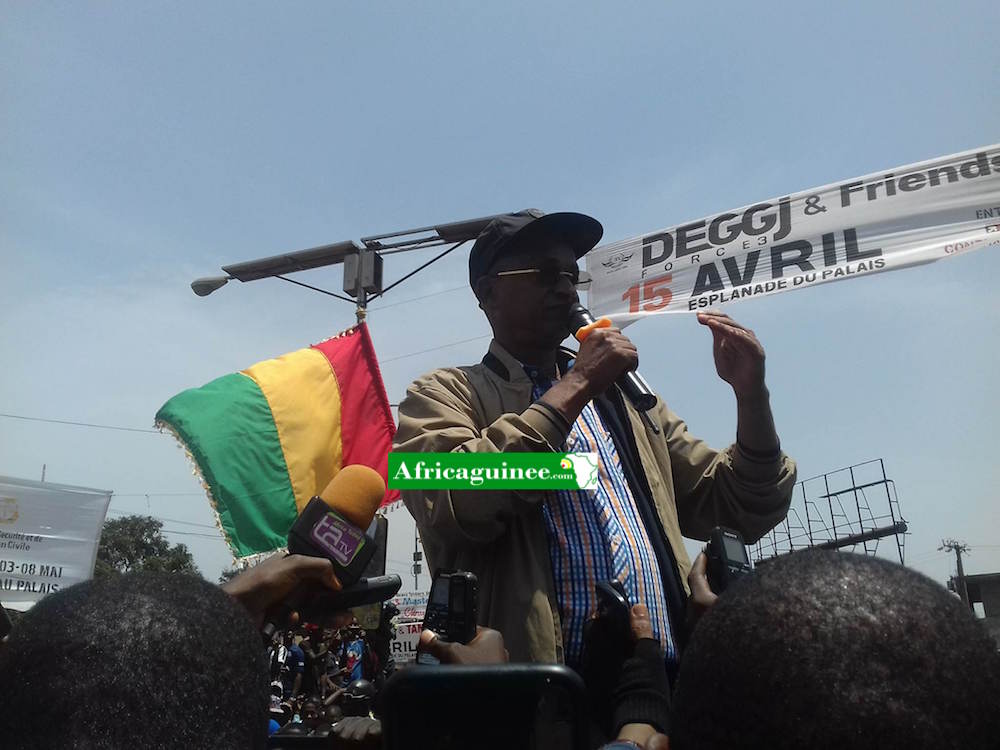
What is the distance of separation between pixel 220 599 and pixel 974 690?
0.88m

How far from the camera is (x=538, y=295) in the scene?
2.48 meters

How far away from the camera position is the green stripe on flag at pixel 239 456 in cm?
484

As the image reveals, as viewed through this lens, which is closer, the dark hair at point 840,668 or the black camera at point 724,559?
the dark hair at point 840,668

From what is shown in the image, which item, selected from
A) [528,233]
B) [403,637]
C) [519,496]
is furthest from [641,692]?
[403,637]

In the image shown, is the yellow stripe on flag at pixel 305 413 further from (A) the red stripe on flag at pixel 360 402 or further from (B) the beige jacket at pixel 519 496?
(B) the beige jacket at pixel 519 496

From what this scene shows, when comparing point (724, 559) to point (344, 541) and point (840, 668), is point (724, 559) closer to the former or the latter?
point (344, 541)

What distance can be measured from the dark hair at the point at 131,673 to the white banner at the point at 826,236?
2.70 meters

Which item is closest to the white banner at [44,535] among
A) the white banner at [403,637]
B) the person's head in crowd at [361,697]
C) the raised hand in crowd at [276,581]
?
the white banner at [403,637]

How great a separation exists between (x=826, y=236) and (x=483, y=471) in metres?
1.96

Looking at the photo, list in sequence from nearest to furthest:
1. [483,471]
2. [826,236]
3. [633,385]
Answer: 1. [483,471]
2. [633,385]
3. [826,236]

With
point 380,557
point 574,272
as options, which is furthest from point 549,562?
point 574,272

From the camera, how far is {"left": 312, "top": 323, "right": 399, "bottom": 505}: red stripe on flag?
232 inches

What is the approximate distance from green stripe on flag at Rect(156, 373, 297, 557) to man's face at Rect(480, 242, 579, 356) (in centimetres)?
298

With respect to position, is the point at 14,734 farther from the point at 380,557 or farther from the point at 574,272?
the point at 574,272
